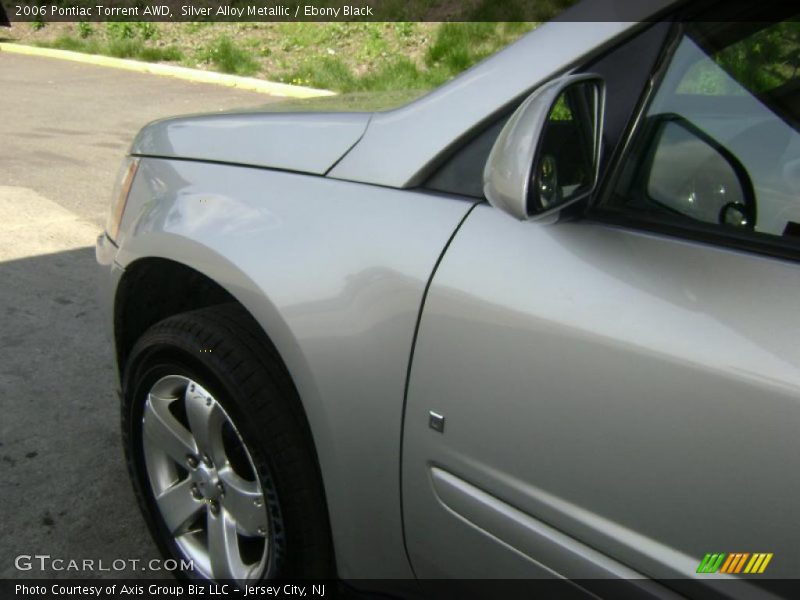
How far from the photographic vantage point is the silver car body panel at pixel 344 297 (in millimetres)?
1544

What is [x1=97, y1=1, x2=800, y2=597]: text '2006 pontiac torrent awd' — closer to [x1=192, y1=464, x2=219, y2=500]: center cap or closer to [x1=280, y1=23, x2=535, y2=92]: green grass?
[x1=192, y1=464, x2=219, y2=500]: center cap

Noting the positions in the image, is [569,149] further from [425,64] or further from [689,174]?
[425,64]

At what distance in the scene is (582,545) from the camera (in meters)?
1.35

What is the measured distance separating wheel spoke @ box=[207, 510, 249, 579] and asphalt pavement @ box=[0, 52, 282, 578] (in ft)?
1.27

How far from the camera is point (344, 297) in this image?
1.60 meters

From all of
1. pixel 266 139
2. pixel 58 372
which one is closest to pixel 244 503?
pixel 266 139

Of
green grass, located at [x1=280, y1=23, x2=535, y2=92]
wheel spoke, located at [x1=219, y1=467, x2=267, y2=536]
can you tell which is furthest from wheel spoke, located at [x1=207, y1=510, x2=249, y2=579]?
green grass, located at [x1=280, y1=23, x2=535, y2=92]

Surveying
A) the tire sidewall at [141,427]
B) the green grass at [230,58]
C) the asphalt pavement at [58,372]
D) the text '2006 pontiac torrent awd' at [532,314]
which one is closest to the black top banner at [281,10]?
the green grass at [230,58]

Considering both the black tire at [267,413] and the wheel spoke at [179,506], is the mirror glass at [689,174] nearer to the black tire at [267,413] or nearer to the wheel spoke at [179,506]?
the black tire at [267,413]

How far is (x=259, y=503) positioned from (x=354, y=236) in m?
0.73

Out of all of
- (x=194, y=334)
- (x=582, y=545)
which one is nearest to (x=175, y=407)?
(x=194, y=334)

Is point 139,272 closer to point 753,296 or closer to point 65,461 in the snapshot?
point 65,461

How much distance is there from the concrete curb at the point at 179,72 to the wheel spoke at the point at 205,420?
7.63 m

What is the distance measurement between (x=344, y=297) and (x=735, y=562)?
830mm
